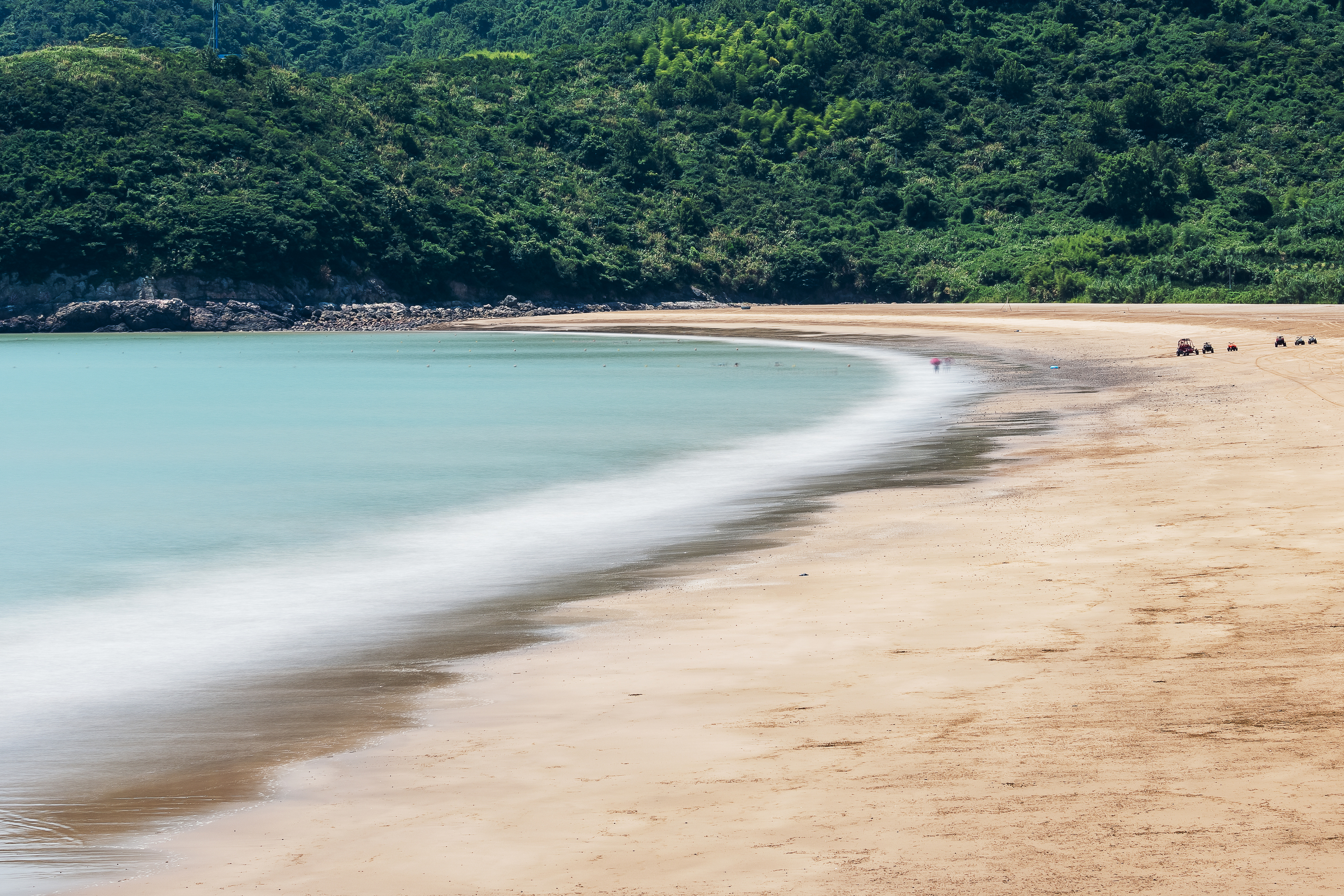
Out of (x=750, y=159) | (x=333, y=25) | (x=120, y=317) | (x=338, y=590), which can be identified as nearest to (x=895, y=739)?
(x=338, y=590)

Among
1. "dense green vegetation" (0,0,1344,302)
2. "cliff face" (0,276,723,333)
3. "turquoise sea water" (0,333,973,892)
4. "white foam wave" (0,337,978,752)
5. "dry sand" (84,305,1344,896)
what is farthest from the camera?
"dense green vegetation" (0,0,1344,302)

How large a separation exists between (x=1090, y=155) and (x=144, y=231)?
72.3 metres

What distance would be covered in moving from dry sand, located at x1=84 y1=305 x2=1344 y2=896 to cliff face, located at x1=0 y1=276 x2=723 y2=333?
287 feet

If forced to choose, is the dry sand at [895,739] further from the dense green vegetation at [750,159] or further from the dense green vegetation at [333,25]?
the dense green vegetation at [333,25]

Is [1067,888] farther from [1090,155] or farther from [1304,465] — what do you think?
[1090,155]

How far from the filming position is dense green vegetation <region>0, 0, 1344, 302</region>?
310 ft

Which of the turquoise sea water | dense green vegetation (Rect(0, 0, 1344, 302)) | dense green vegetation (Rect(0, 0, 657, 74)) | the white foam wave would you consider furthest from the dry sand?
dense green vegetation (Rect(0, 0, 657, 74))

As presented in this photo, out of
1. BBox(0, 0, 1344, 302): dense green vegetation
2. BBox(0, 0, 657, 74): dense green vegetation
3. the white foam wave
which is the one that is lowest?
the white foam wave

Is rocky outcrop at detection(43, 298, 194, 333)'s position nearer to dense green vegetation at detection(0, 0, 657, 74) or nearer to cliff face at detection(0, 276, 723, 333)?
cliff face at detection(0, 276, 723, 333)

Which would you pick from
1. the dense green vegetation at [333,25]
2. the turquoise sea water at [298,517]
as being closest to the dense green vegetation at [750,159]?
the dense green vegetation at [333,25]

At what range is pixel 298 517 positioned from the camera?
18875mm

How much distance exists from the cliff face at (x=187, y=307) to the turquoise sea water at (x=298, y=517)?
152 ft

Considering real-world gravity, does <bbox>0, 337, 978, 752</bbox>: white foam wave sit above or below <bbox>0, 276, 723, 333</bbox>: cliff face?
below

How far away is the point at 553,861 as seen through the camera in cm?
556
